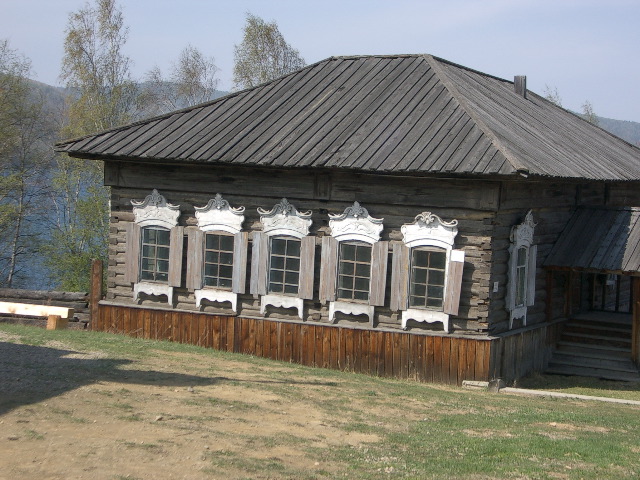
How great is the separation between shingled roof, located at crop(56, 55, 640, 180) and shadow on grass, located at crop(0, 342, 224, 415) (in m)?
4.76

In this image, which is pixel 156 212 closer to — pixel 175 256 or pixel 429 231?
pixel 175 256

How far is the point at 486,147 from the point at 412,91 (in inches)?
131

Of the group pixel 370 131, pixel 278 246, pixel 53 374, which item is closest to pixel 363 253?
pixel 278 246

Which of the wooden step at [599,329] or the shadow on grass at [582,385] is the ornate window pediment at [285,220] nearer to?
the shadow on grass at [582,385]

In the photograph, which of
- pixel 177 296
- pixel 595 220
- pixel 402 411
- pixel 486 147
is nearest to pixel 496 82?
pixel 595 220

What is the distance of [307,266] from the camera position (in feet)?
53.9

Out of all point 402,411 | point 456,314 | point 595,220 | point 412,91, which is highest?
point 412,91

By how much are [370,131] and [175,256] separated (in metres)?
4.24

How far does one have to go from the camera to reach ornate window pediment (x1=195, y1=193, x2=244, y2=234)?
16984mm

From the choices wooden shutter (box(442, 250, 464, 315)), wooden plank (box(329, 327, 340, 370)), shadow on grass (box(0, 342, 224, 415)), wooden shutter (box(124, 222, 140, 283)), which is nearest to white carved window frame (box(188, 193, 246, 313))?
wooden shutter (box(124, 222, 140, 283))

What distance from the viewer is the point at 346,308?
53.6 ft

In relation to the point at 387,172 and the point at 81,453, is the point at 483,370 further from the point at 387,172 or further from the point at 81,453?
the point at 81,453

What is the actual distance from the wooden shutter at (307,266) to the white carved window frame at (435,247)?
148cm

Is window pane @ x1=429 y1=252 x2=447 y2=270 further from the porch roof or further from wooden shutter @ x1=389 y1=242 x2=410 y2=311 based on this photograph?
the porch roof
